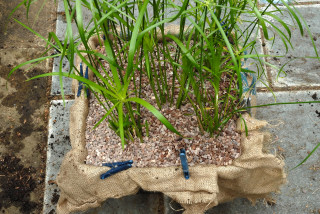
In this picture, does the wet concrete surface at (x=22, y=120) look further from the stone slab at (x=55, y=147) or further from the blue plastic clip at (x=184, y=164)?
the blue plastic clip at (x=184, y=164)

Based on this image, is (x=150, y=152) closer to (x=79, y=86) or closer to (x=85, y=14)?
(x=79, y=86)

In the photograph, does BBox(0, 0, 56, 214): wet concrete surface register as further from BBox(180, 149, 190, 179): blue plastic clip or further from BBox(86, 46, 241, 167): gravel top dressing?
BBox(180, 149, 190, 179): blue plastic clip

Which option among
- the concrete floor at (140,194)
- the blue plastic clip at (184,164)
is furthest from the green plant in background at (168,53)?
the concrete floor at (140,194)

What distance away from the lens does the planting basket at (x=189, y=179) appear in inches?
38.6

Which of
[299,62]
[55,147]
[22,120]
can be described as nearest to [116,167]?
[55,147]

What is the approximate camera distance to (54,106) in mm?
1546

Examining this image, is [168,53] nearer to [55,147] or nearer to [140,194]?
[140,194]

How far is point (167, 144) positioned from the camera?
109 centimetres

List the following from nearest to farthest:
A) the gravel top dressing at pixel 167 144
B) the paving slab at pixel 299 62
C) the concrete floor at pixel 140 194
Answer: the gravel top dressing at pixel 167 144 < the concrete floor at pixel 140 194 < the paving slab at pixel 299 62

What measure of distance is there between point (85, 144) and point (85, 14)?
0.94 metres

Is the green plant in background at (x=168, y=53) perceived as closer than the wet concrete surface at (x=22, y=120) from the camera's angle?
Yes

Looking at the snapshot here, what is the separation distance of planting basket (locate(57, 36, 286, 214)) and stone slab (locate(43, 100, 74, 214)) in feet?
0.97

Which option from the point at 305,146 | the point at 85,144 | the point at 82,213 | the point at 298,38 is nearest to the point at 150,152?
the point at 85,144

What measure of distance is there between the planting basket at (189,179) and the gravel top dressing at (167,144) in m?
0.04
